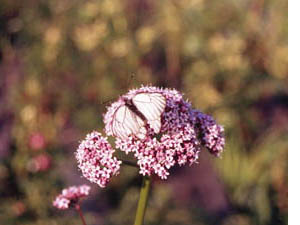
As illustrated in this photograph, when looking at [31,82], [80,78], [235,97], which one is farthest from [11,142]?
[235,97]

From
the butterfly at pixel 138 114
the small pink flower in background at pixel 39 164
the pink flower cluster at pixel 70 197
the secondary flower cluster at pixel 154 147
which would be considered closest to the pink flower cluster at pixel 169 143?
the secondary flower cluster at pixel 154 147

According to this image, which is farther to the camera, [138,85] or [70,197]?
[138,85]

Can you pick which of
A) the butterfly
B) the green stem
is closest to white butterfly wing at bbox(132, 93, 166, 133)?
the butterfly

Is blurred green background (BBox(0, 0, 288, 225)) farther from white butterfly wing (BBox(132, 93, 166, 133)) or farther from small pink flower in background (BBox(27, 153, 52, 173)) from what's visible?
white butterfly wing (BBox(132, 93, 166, 133))

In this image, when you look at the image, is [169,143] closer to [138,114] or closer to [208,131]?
[138,114]

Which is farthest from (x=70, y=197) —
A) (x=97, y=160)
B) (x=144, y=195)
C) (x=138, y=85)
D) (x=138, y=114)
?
(x=138, y=85)

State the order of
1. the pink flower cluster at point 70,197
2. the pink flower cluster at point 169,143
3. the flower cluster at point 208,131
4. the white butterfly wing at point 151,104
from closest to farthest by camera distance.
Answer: the white butterfly wing at point 151,104 → the pink flower cluster at point 169,143 → the flower cluster at point 208,131 → the pink flower cluster at point 70,197

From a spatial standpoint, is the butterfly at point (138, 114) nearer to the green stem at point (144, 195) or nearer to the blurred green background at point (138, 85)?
the green stem at point (144, 195)

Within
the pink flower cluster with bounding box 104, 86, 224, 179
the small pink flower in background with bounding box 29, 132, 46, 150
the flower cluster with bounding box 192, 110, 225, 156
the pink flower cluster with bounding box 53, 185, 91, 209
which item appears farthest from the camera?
the small pink flower in background with bounding box 29, 132, 46, 150
